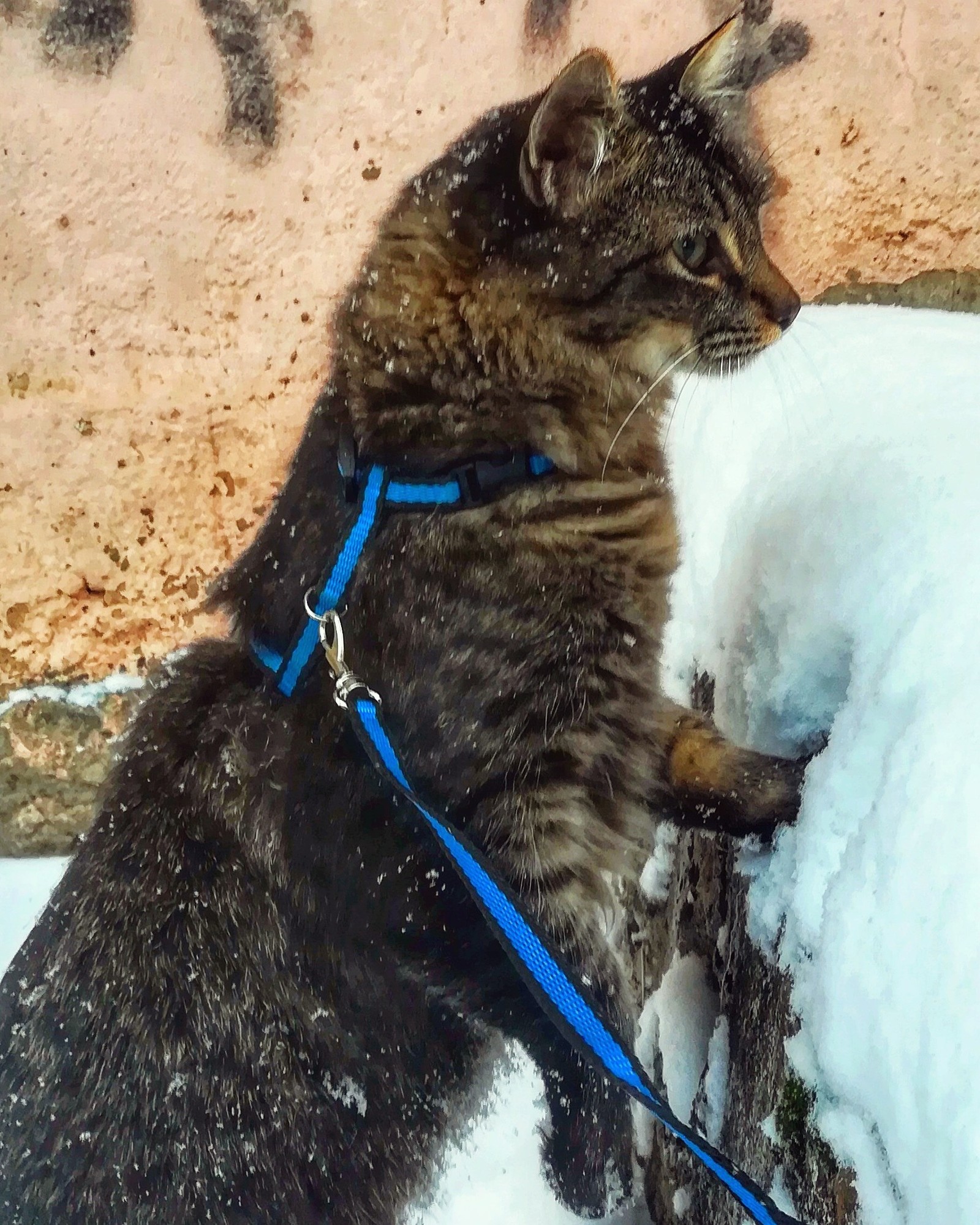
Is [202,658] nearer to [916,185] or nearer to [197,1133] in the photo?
[197,1133]

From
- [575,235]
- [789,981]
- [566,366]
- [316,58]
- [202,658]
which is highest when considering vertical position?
[316,58]

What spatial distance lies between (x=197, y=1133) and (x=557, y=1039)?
0.32 metres

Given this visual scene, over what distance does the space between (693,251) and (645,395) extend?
13 centimetres

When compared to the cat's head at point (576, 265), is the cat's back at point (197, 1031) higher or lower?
lower

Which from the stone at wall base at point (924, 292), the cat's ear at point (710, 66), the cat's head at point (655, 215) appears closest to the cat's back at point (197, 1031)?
the cat's head at point (655, 215)

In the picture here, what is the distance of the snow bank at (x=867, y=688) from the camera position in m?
0.43

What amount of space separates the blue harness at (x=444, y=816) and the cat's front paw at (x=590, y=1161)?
0.21 m

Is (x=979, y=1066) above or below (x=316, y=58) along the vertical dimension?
below

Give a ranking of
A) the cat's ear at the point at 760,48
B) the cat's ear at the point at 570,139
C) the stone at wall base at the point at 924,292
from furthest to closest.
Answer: the stone at wall base at the point at 924,292 → the cat's ear at the point at 760,48 → the cat's ear at the point at 570,139

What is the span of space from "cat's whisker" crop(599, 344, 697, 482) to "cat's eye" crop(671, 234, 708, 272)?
70mm

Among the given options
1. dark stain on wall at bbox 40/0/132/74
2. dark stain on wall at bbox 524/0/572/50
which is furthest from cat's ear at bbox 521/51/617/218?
dark stain on wall at bbox 40/0/132/74

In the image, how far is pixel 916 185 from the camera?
45.0 inches

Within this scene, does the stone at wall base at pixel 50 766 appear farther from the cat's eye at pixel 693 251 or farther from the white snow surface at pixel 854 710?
the cat's eye at pixel 693 251

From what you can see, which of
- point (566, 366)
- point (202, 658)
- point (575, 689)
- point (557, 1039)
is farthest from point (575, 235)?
point (557, 1039)
